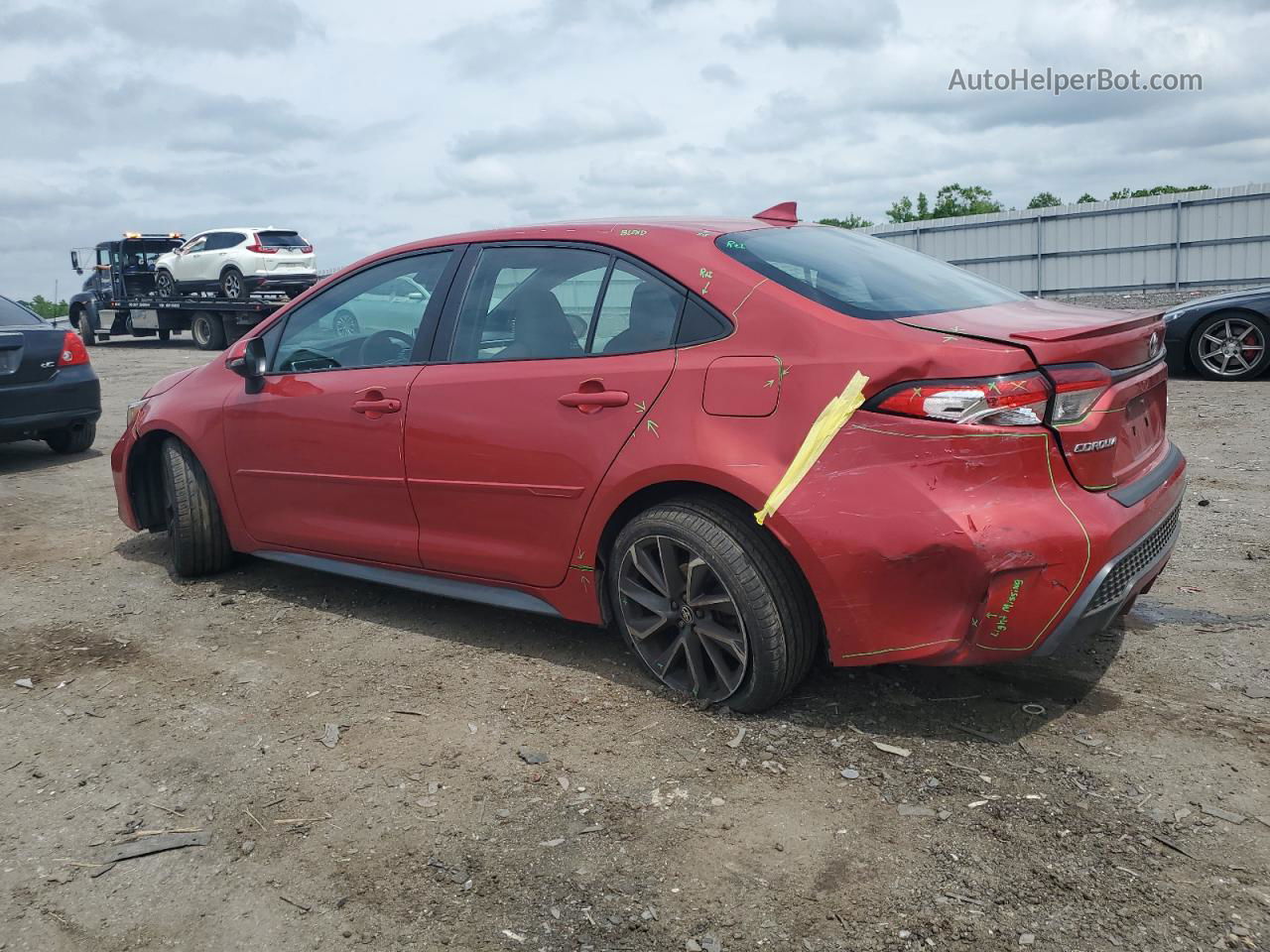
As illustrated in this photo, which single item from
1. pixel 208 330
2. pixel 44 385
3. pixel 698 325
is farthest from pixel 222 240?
pixel 698 325

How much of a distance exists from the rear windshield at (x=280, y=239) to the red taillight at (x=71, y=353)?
14.8 metres

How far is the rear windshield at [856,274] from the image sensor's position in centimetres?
348

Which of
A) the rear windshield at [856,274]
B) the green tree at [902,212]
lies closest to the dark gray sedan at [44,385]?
the rear windshield at [856,274]

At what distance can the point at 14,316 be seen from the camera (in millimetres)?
9500

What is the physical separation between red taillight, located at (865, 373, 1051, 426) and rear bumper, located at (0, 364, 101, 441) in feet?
27.2

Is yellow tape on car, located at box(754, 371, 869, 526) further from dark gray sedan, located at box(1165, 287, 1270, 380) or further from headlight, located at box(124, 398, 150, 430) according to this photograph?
dark gray sedan, located at box(1165, 287, 1270, 380)

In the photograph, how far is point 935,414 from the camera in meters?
3.09

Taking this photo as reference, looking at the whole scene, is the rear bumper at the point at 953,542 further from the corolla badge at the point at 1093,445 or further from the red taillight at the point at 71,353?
the red taillight at the point at 71,353

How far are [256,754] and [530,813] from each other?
1.01m

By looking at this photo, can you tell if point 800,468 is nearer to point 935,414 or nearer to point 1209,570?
point 935,414

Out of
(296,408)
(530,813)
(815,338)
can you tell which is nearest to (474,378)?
(296,408)

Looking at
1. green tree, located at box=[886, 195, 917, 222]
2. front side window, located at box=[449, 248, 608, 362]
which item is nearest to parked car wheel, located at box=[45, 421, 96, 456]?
front side window, located at box=[449, 248, 608, 362]

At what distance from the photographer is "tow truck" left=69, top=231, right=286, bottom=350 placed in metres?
23.7

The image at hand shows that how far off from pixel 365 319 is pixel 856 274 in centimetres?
211
